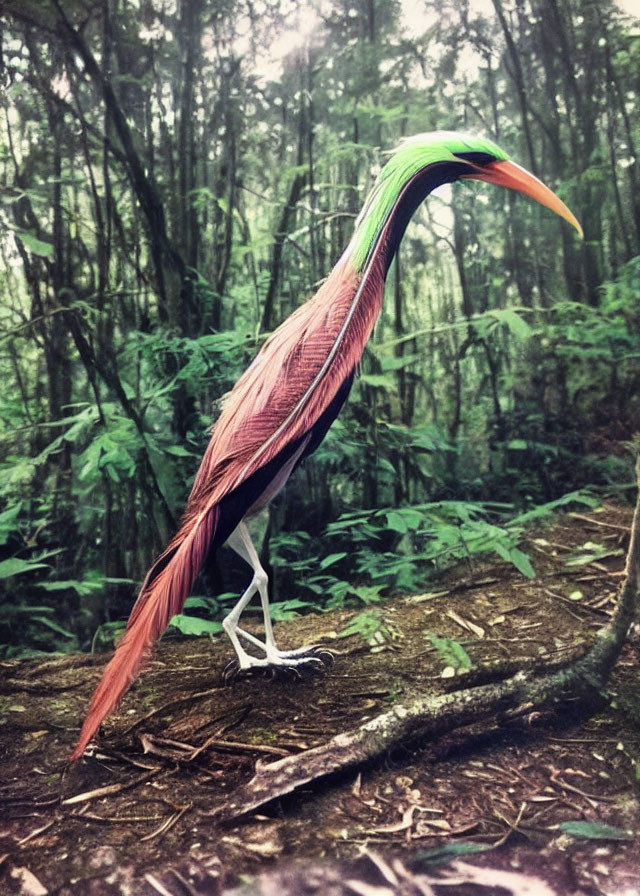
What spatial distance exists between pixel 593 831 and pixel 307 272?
5.30ft

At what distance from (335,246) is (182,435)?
727 mm

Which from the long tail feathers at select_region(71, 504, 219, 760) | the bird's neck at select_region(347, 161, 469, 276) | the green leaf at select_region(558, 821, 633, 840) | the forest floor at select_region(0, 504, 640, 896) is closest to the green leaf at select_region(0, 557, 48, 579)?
the forest floor at select_region(0, 504, 640, 896)

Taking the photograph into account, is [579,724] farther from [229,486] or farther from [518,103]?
[518,103]

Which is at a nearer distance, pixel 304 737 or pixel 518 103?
pixel 304 737

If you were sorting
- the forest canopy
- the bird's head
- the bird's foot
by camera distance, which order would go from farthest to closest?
the forest canopy < the bird's head < the bird's foot

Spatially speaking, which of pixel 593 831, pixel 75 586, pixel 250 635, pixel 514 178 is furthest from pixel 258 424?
pixel 593 831

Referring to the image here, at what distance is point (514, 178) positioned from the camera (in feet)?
6.14

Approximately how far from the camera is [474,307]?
6.82 ft

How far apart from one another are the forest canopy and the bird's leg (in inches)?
5.4

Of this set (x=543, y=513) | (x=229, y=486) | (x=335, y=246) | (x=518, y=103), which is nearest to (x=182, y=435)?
(x=229, y=486)

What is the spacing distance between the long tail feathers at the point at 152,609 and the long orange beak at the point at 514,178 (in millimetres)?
1217

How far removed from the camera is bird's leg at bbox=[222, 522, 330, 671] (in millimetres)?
1676

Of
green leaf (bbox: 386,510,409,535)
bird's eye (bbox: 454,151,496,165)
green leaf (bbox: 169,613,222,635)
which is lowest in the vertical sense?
green leaf (bbox: 169,613,222,635)

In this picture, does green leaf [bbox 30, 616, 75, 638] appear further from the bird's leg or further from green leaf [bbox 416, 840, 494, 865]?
green leaf [bbox 416, 840, 494, 865]
